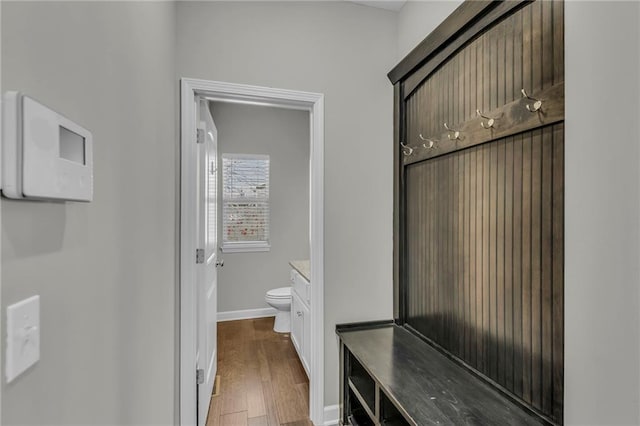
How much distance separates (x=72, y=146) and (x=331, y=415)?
80.6 inches

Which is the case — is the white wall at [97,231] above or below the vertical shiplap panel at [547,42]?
below

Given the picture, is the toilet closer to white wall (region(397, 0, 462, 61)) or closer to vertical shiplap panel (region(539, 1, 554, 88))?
white wall (region(397, 0, 462, 61))

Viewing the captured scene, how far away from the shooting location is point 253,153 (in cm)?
395

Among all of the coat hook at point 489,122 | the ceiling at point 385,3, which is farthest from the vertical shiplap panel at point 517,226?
the ceiling at point 385,3

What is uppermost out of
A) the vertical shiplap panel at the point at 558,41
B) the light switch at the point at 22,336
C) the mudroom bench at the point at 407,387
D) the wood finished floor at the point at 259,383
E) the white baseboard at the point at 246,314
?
the vertical shiplap panel at the point at 558,41

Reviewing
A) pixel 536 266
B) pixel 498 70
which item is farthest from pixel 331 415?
pixel 498 70

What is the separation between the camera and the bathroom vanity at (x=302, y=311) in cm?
230

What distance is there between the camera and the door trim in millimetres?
1757

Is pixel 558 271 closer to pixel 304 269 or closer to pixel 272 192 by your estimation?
pixel 304 269

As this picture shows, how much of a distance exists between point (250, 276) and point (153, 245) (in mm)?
2684

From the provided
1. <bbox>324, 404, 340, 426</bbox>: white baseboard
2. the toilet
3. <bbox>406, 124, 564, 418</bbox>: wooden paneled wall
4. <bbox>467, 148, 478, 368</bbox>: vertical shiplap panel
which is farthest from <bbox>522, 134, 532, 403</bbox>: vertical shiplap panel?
the toilet
